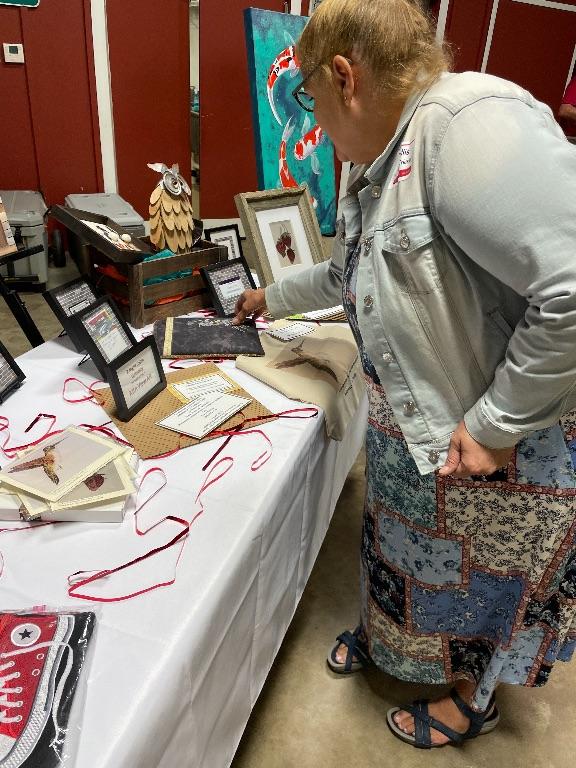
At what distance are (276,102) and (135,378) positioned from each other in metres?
1.47

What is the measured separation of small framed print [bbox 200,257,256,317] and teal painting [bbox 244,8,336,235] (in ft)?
2.21

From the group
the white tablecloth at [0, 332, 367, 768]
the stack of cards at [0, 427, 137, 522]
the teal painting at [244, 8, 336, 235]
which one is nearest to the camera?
the white tablecloth at [0, 332, 367, 768]

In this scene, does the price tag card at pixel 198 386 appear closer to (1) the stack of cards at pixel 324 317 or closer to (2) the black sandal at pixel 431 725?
(1) the stack of cards at pixel 324 317

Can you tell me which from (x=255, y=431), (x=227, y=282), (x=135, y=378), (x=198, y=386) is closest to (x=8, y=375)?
(x=135, y=378)

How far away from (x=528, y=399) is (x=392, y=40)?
0.53 meters

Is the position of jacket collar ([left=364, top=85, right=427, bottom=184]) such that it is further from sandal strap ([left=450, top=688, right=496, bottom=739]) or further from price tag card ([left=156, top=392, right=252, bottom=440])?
sandal strap ([left=450, top=688, right=496, bottom=739])

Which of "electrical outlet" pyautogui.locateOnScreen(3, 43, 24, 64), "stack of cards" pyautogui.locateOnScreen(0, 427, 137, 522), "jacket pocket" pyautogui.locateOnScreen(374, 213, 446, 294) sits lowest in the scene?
"stack of cards" pyautogui.locateOnScreen(0, 427, 137, 522)

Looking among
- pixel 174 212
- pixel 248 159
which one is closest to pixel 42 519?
pixel 174 212

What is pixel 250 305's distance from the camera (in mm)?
1509

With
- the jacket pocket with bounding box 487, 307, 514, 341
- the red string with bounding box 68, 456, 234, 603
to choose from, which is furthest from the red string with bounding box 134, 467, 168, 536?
the jacket pocket with bounding box 487, 307, 514, 341

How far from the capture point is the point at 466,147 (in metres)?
0.72

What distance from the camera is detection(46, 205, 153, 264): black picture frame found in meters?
1.40

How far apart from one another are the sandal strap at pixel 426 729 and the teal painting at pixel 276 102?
5.80 feet

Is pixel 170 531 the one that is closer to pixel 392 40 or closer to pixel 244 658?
pixel 244 658
